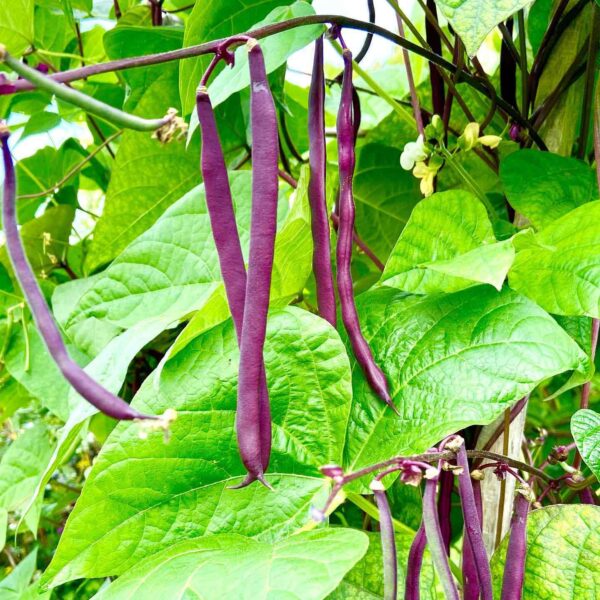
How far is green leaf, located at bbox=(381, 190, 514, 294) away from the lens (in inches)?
20.5

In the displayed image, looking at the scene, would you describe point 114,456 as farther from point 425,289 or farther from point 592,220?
point 592,220

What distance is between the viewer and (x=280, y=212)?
0.70 metres

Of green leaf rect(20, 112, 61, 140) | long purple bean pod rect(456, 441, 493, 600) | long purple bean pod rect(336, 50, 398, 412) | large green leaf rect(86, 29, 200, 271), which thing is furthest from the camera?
green leaf rect(20, 112, 61, 140)

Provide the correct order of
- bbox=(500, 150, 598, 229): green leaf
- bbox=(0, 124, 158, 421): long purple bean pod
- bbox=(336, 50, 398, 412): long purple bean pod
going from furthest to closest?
bbox=(500, 150, 598, 229): green leaf, bbox=(336, 50, 398, 412): long purple bean pod, bbox=(0, 124, 158, 421): long purple bean pod

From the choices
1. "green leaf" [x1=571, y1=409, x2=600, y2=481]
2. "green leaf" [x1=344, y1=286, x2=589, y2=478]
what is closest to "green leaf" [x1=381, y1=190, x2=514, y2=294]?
"green leaf" [x1=344, y1=286, x2=589, y2=478]

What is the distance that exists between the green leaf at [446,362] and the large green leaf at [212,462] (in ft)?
0.11

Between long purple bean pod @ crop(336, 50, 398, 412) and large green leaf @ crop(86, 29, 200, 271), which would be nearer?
A: long purple bean pod @ crop(336, 50, 398, 412)

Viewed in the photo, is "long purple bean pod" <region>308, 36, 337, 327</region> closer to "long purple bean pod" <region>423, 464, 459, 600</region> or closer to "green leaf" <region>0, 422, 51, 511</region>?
"long purple bean pod" <region>423, 464, 459, 600</region>

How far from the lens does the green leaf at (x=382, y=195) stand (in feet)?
2.87

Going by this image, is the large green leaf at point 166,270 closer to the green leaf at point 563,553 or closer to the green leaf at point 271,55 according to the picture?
the green leaf at point 271,55

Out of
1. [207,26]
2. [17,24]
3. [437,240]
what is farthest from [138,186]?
[437,240]

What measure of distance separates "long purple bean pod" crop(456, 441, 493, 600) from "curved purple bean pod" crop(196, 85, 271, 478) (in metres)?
0.11

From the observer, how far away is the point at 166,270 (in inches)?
27.5

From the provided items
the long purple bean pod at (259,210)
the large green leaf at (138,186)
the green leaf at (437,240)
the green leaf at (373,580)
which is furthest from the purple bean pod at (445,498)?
the large green leaf at (138,186)
